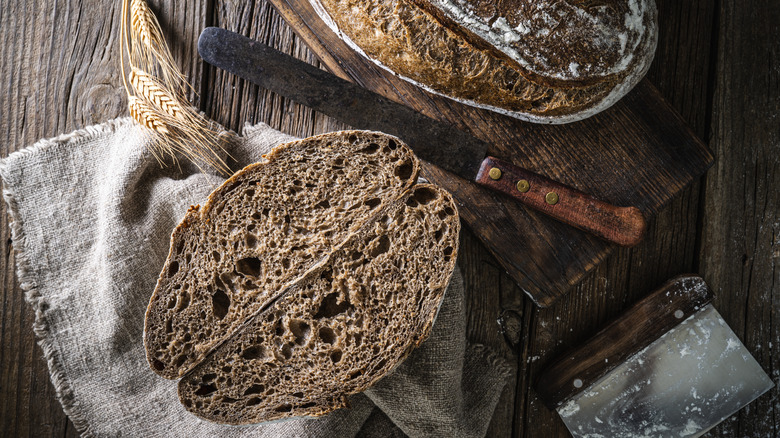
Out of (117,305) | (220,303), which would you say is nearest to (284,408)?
(220,303)

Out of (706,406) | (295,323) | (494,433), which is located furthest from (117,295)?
(706,406)

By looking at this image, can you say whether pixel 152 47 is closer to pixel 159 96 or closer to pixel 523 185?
pixel 159 96

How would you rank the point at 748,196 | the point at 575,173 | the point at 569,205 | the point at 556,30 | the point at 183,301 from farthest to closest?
the point at 748,196, the point at 575,173, the point at 569,205, the point at 183,301, the point at 556,30

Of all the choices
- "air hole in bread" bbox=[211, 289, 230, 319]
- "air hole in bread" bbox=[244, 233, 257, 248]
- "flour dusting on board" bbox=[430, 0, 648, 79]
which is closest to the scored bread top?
"flour dusting on board" bbox=[430, 0, 648, 79]

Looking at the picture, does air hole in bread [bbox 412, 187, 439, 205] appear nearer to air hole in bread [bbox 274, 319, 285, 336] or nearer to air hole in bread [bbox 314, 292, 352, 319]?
air hole in bread [bbox 314, 292, 352, 319]

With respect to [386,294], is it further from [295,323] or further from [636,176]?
[636,176]

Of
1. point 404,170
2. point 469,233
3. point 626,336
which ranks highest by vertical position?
point 404,170
